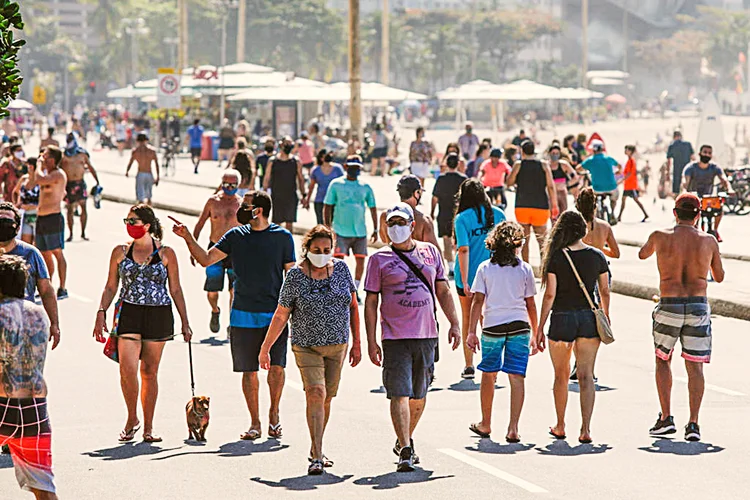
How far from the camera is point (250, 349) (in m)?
10.5

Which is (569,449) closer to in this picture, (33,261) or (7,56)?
(33,261)

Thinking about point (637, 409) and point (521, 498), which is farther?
point (637, 409)

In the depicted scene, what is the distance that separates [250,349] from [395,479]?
1.66 metres

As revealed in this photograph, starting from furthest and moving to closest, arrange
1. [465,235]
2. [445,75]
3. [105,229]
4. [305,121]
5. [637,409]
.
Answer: [445,75] < [305,121] < [105,229] < [465,235] < [637,409]

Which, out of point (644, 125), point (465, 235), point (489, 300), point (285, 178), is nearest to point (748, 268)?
point (285, 178)

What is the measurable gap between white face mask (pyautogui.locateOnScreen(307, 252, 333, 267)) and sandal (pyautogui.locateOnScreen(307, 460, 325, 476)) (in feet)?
3.98

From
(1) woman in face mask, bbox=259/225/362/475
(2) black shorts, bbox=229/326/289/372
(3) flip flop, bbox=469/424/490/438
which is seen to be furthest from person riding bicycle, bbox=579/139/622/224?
(1) woman in face mask, bbox=259/225/362/475

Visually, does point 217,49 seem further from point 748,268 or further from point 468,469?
point 468,469

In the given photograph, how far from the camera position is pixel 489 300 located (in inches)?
411

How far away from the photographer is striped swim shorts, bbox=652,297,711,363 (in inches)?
424

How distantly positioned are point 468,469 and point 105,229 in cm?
1993

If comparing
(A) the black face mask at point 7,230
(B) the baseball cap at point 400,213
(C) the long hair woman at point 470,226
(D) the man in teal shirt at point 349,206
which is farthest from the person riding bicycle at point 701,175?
(A) the black face mask at point 7,230

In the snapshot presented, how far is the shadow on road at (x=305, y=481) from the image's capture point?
9125 mm

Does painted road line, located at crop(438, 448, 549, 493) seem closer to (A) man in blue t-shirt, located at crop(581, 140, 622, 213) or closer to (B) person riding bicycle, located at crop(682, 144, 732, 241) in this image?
(B) person riding bicycle, located at crop(682, 144, 732, 241)
